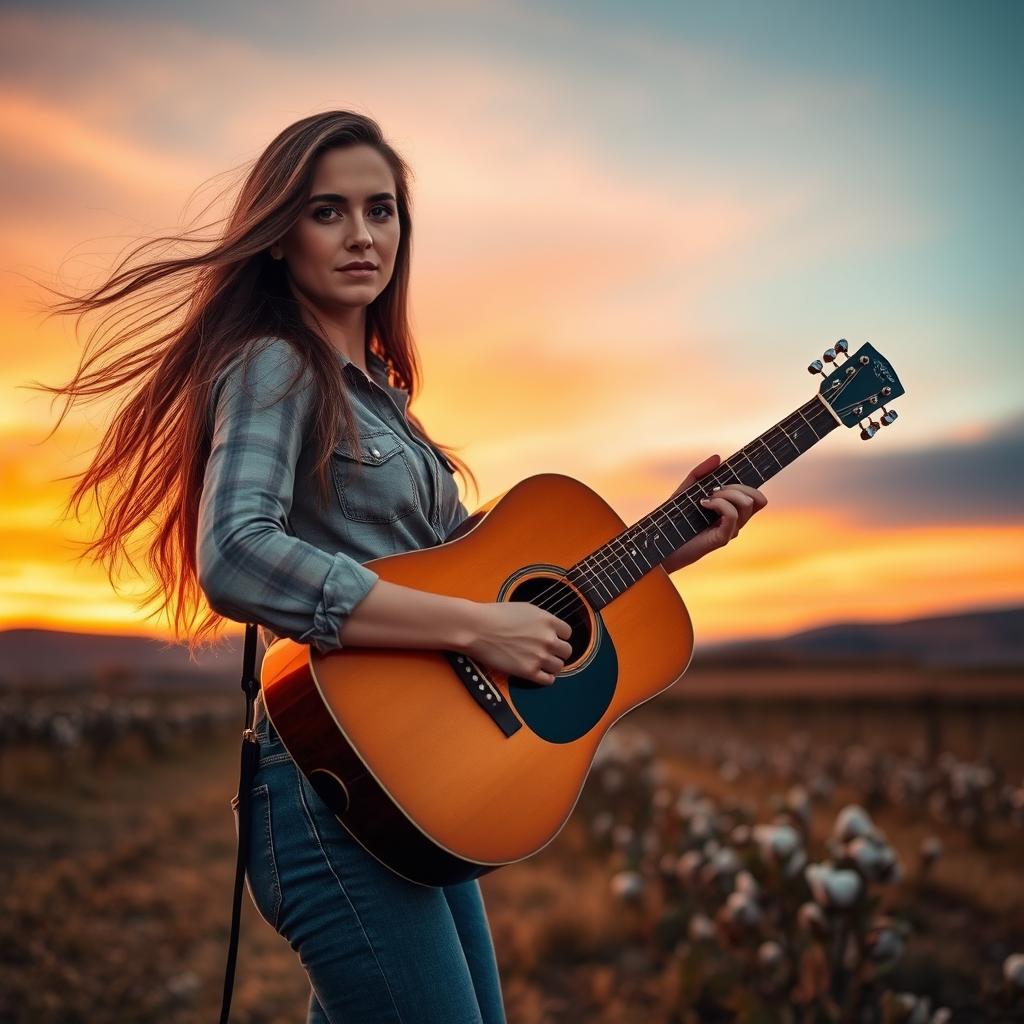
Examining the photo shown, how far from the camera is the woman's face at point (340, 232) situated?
212cm

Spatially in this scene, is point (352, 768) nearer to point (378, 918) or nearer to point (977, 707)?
point (378, 918)

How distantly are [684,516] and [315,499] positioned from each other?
931mm

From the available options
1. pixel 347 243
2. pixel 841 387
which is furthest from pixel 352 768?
pixel 841 387

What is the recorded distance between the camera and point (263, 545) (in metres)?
1.69

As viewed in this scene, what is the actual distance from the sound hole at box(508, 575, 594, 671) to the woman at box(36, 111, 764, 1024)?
15cm

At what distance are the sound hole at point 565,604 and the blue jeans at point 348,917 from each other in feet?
1.94

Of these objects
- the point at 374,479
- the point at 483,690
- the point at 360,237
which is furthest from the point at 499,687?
the point at 360,237

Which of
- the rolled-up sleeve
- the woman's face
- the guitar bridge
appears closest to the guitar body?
the guitar bridge

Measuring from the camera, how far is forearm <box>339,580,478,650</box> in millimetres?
1756

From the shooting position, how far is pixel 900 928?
10.9 feet

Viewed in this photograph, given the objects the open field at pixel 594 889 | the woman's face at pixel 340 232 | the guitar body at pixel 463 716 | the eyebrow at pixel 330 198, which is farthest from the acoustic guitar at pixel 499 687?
the open field at pixel 594 889

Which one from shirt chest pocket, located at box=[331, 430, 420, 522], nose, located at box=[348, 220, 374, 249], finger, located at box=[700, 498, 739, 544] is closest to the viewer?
shirt chest pocket, located at box=[331, 430, 420, 522]

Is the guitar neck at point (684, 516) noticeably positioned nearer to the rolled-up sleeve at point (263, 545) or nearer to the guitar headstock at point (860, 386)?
the guitar headstock at point (860, 386)

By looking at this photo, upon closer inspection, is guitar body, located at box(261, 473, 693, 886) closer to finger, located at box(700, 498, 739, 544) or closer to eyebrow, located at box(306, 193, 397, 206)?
finger, located at box(700, 498, 739, 544)
